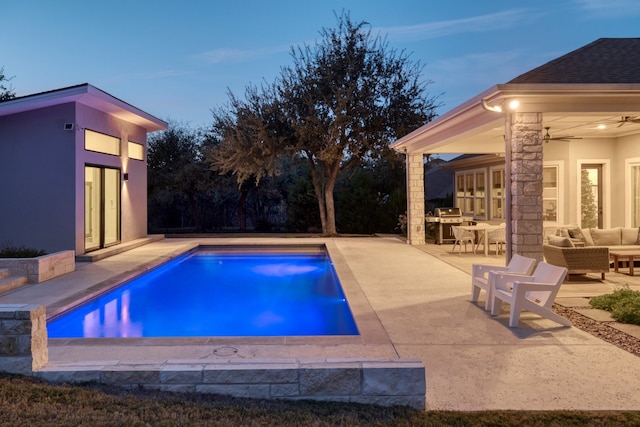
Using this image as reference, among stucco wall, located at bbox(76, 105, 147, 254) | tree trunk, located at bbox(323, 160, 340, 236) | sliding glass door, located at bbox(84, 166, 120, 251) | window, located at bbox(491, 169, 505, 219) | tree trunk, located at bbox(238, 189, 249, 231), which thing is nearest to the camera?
stucco wall, located at bbox(76, 105, 147, 254)

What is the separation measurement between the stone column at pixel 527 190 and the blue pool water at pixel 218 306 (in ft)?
9.17

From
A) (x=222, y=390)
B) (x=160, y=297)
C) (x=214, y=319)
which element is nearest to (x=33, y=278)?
(x=160, y=297)

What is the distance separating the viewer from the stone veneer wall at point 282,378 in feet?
11.6

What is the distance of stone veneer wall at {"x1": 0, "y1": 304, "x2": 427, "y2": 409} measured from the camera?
354 cm

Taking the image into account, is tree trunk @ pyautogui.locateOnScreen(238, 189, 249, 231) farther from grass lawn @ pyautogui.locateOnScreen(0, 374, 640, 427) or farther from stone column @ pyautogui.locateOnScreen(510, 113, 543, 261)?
grass lawn @ pyautogui.locateOnScreen(0, 374, 640, 427)

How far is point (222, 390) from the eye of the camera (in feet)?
11.8

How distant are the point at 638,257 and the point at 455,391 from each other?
7111 millimetres

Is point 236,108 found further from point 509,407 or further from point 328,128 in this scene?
point 509,407

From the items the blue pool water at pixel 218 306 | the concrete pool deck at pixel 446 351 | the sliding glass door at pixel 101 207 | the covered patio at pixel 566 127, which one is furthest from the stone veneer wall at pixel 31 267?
the covered patio at pixel 566 127

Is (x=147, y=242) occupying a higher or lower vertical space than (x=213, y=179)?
lower

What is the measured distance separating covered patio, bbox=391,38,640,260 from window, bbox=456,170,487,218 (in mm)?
4680

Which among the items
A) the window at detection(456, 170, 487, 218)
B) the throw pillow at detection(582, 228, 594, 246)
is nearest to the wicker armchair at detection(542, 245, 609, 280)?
the throw pillow at detection(582, 228, 594, 246)

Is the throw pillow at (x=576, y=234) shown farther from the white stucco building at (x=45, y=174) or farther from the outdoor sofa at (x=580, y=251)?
the white stucco building at (x=45, y=174)

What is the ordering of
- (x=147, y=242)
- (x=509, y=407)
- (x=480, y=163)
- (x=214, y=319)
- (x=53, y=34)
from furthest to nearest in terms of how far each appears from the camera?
1. (x=53, y=34)
2. (x=480, y=163)
3. (x=147, y=242)
4. (x=214, y=319)
5. (x=509, y=407)
